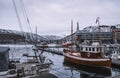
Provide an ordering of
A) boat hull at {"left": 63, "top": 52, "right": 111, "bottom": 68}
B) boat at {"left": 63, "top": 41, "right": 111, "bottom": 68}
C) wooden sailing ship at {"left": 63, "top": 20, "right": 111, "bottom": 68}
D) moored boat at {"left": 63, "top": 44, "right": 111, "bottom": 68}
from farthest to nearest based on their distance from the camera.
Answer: wooden sailing ship at {"left": 63, "top": 20, "right": 111, "bottom": 68}, boat at {"left": 63, "top": 41, "right": 111, "bottom": 68}, moored boat at {"left": 63, "top": 44, "right": 111, "bottom": 68}, boat hull at {"left": 63, "top": 52, "right": 111, "bottom": 68}

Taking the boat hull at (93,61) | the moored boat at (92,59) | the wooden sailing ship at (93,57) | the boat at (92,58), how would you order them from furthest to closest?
the wooden sailing ship at (93,57)
the boat at (92,58)
the moored boat at (92,59)
the boat hull at (93,61)

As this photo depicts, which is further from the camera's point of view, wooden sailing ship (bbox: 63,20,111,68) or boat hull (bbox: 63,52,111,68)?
wooden sailing ship (bbox: 63,20,111,68)

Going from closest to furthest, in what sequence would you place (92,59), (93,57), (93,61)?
(93,61) < (92,59) < (93,57)

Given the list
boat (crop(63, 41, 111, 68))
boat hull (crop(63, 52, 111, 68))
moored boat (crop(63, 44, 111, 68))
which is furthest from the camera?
boat (crop(63, 41, 111, 68))

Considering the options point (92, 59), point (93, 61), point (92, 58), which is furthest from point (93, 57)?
point (93, 61)

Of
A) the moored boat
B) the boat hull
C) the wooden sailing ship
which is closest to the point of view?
the boat hull

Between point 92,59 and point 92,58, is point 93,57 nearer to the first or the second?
point 92,58

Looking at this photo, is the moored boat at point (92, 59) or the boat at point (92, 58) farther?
the boat at point (92, 58)

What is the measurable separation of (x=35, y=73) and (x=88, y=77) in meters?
13.6

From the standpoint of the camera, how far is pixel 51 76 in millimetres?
19094

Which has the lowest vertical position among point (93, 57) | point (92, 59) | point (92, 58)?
point (92, 59)

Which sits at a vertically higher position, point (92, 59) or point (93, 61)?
point (92, 59)

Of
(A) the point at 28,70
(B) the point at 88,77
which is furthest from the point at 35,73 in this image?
(B) the point at 88,77

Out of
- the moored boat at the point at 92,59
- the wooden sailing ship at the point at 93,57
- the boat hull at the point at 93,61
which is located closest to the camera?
the boat hull at the point at 93,61
